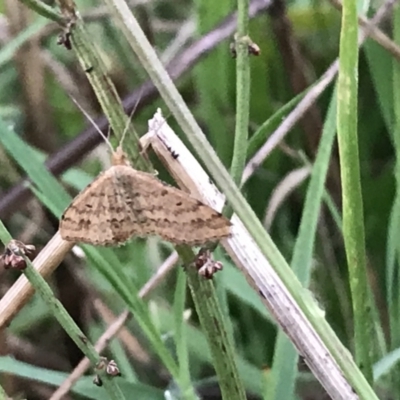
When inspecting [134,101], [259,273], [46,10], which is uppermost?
[46,10]

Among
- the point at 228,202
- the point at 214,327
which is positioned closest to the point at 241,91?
the point at 228,202

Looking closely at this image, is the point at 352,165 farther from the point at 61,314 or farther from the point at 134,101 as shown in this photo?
the point at 134,101

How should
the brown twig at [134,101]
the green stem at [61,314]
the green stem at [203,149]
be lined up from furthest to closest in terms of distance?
the brown twig at [134,101] < the green stem at [61,314] < the green stem at [203,149]

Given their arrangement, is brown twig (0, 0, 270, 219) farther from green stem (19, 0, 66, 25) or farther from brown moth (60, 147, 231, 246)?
green stem (19, 0, 66, 25)

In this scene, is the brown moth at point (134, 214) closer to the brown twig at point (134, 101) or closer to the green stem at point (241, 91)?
the green stem at point (241, 91)

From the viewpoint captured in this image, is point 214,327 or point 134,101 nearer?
point 214,327

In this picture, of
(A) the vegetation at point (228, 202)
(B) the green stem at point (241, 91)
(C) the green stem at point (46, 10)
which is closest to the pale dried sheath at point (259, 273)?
(A) the vegetation at point (228, 202)
